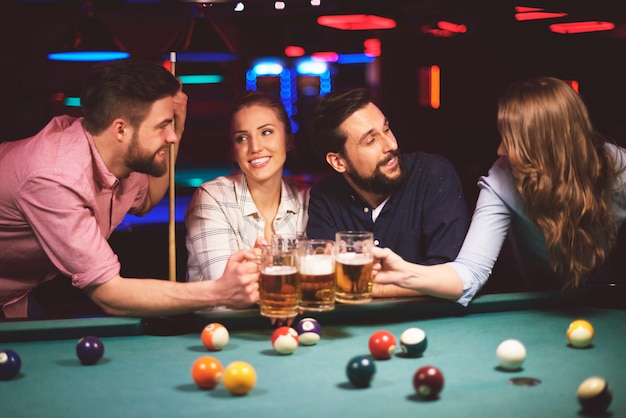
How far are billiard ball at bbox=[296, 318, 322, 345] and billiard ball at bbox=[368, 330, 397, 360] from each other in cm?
23

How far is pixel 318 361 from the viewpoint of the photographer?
7.86 ft

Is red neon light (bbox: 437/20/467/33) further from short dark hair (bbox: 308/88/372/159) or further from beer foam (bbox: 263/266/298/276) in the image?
beer foam (bbox: 263/266/298/276)

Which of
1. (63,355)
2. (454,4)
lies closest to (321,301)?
(63,355)

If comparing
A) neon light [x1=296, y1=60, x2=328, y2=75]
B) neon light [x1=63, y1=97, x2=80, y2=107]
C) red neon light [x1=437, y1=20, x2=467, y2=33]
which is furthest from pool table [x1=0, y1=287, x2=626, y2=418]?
neon light [x1=296, y1=60, x2=328, y2=75]

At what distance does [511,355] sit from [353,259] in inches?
24.7

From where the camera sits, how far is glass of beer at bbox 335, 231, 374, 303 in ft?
8.69

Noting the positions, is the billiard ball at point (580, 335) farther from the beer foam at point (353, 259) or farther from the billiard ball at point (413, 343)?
the beer foam at point (353, 259)

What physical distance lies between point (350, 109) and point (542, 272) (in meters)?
1.08

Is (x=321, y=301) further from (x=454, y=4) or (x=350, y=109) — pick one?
(x=454, y=4)

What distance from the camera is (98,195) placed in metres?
3.42

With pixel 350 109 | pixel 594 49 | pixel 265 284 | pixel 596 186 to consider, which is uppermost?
pixel 594 49

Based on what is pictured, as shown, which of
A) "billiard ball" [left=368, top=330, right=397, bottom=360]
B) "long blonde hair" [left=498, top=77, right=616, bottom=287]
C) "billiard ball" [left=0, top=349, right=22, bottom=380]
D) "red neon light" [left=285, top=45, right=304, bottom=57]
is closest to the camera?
"billiard ball" [left=0, top=349, right=22, bottom=380]

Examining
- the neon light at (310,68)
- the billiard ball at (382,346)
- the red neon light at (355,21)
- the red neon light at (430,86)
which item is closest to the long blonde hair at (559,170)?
the billiard ball at (382,346)

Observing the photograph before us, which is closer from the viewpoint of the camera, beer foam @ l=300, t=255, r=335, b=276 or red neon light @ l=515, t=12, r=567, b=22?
beer foam @ l=300, t=255, r=335, b=276
